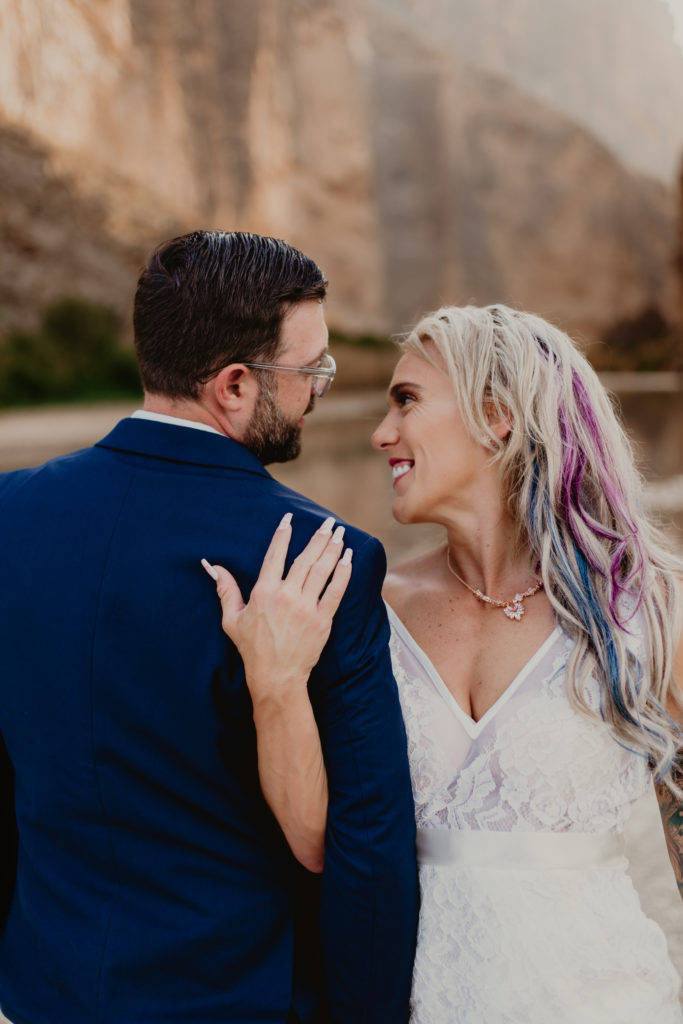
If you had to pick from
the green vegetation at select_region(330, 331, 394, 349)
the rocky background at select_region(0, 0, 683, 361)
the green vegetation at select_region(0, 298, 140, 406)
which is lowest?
the green vegetation at select_region(330, 331, 394, 349)

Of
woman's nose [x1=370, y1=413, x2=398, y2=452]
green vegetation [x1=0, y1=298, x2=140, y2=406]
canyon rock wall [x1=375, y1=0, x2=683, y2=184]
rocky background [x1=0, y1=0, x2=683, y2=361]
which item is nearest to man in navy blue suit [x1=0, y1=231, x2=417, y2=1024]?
woman's nose [x1=370, y1=413, x2=398, y2=452]

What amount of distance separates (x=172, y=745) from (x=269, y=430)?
517 millimetres

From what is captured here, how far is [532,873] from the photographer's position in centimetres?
160

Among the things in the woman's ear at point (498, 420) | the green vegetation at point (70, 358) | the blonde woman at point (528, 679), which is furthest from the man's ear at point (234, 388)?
the green vegetation at point (70, 358)

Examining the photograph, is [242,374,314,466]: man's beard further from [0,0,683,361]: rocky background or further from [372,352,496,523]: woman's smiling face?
[0,0,683,361]: rocky background

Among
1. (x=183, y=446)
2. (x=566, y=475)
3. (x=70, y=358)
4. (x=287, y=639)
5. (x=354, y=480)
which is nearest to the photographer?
(x=287, y=639)

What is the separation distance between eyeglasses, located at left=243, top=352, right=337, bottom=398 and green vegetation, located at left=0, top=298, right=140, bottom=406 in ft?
66.8

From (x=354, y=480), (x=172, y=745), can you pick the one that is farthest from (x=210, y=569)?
(x=354, y=480)

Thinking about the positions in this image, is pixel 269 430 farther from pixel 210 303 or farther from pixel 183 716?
pixel 183 716

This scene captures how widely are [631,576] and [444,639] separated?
366 mm

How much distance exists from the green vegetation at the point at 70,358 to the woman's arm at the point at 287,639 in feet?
67.7

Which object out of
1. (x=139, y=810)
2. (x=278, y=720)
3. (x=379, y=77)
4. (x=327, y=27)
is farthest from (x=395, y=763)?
(x=379, y=77)

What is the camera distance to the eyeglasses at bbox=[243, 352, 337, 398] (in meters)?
1.48

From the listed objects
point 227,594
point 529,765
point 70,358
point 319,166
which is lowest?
point 70,358
